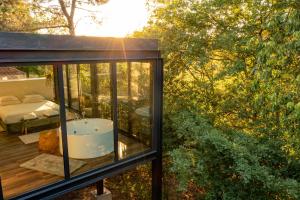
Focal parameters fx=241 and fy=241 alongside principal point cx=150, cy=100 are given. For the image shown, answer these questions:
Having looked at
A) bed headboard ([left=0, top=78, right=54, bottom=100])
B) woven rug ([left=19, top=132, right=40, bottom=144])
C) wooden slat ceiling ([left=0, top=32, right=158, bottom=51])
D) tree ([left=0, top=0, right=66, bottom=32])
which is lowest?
woven rug ([left=19, top=132, right=40, bottom=144])

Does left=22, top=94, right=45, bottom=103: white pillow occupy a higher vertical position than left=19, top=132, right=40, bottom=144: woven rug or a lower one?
higher

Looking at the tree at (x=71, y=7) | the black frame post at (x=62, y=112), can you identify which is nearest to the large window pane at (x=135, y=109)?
the black frame post at (x=62, y=112)

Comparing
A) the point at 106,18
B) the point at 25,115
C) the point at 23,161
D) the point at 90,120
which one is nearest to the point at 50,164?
the point at 23,161

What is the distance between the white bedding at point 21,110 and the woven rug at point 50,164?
2.32 meters

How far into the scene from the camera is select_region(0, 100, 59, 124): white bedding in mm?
6688

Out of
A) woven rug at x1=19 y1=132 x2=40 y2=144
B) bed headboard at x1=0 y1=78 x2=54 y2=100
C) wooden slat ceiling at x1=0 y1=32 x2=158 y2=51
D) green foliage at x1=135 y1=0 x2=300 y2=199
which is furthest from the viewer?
bed headboard at x1=0 y1=78 x2=54 y2=100

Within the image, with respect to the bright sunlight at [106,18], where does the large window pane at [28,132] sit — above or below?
below

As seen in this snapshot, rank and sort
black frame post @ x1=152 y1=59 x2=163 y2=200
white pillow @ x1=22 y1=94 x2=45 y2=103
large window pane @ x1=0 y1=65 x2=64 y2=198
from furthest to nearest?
1. white pillow @ x1=22 y1=94 x2=45 y2=103
2. black frame post @ x1=152 y1=59 x2=163 y2=200
3. large window pane @ x1=0 y1=65 x2=64 y2=198

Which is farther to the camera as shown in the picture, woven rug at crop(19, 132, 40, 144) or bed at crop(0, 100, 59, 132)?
bed at crop(0, 100, 59, 132)

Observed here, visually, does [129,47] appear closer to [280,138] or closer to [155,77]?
[155,77]

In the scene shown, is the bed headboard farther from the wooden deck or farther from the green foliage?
the green foliage

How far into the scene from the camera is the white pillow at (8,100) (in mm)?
7820

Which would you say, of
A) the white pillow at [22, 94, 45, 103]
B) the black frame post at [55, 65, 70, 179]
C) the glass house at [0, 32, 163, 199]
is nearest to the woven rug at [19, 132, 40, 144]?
the glass house at [0, 32, 163, 199]

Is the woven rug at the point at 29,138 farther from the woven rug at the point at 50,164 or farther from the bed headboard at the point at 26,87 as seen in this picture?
the bed headboard at the point at 26,87
